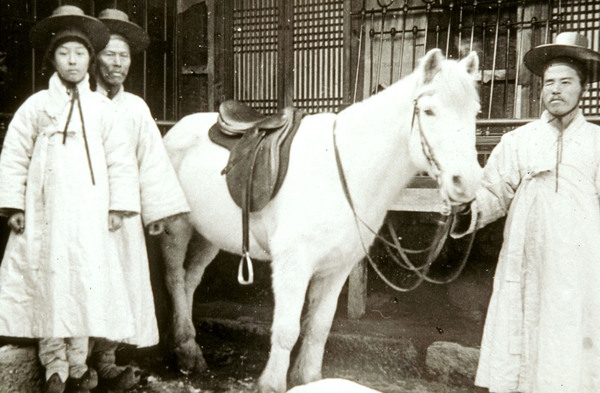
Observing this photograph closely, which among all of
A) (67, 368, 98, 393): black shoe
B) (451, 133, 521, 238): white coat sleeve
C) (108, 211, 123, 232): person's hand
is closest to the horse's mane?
(451, 133, 521, 238): white coat sleeve

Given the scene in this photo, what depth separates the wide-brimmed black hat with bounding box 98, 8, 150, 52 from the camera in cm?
443

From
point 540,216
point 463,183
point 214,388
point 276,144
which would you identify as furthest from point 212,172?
point 540,216

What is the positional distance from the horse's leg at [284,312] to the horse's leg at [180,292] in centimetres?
112

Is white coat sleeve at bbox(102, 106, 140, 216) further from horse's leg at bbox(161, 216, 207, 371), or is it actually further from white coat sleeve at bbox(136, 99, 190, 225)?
horse's leg at bbox(161, 216, 207, 371)

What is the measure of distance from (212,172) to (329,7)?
2.34m

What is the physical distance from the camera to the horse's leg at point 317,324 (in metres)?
4.23

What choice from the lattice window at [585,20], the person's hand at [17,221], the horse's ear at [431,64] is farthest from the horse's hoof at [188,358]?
the lattice window at [585,20]

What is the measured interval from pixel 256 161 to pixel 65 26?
1402 millimetres

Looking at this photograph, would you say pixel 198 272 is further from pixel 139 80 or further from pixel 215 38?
pixel 215 38

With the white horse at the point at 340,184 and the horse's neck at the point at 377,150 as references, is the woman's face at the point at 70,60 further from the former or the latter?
the horse's neck at the point at 377,150

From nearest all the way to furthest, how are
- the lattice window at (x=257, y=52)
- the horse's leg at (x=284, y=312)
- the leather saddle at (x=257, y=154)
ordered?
the horse's leg at (x=284, y=312), the leather saddle at (x=257, y=154), the lattice window at (x=257, y=52)

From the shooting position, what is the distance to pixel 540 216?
11.8 feet

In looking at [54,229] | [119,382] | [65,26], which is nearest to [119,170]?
[54,229]

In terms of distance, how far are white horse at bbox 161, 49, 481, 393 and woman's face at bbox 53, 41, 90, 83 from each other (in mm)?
1236
